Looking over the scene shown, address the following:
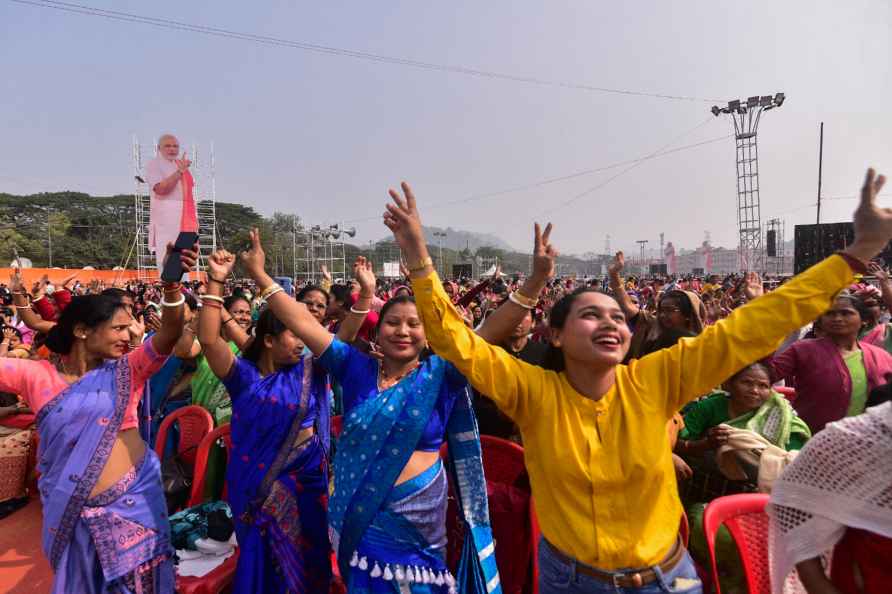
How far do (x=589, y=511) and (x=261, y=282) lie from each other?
5.19ft

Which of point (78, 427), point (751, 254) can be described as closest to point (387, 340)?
point (78, 427)

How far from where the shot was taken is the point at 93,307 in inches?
87.9

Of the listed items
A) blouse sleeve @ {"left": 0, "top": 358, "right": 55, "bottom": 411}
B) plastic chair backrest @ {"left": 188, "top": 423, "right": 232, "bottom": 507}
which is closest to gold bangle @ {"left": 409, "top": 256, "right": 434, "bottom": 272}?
blouse sleeve @ {"left": 0, "top": 358, "right": 55, "bottom": 411}

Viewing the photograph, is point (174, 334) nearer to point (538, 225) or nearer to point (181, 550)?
point (181, 550)

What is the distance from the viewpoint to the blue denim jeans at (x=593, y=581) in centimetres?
148

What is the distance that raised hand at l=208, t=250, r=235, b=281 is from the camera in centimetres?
237

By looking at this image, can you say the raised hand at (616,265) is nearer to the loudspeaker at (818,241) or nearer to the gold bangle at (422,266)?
the gold bangle at (422,266)

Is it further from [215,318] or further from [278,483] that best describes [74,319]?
[278,483]

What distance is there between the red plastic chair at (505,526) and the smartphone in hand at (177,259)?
1.48 metres

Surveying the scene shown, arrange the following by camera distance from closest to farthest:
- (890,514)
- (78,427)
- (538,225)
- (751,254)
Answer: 1. (890,514)
2. (538,225)
3. (78,427)
4. (751,254)

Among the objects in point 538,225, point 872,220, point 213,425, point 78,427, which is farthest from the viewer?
point 213,425

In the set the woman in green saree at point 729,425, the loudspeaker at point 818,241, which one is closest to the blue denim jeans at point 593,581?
the woman in green saree at point 729,425

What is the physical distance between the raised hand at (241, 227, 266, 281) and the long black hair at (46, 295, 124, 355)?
61cm

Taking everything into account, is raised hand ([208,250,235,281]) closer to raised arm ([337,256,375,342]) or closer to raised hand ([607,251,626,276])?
raised arm ([337,256,375,342])
